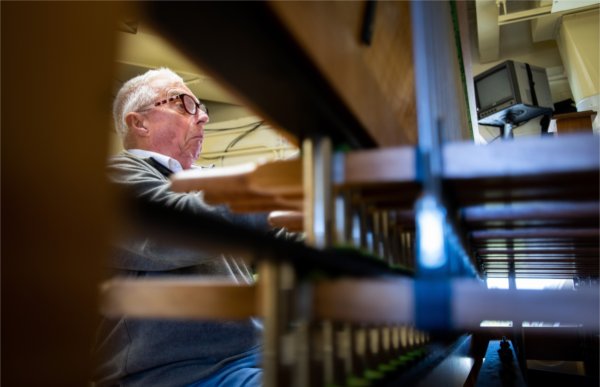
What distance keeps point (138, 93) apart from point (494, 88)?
3.16 m

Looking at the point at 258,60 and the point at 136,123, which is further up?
the point at 136,123

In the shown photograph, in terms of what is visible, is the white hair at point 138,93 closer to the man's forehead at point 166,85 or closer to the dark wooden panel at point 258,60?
the man's forehead at point 166,85

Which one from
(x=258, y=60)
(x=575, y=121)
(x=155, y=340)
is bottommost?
(x=155, y=340)

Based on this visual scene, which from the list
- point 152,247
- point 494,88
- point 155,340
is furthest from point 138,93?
point 494,88

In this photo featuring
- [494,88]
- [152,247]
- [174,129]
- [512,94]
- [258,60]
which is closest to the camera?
[258,60]

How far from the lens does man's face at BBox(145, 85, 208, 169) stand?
1.83 meters

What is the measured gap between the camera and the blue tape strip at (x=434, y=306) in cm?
63

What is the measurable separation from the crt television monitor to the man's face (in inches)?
114

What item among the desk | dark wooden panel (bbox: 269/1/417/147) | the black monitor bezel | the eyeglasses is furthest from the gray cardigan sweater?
the black monitor bezel

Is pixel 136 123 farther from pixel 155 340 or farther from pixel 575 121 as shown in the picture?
pixel 575 121

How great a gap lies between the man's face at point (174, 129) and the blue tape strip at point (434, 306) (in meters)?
1.38

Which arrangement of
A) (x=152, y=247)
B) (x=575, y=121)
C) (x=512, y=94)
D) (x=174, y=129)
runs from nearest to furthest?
(x=152, y=247) → (x=174, y=129) → (x=575, y=121) → (x=512, y=94)

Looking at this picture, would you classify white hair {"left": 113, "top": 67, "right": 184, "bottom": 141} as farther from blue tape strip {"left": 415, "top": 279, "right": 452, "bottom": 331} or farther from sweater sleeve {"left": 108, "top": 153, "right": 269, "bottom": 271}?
blue tape strip {"left": 415, "top": 279, "right": 452, "bottom": 331}

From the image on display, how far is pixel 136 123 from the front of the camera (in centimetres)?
185
